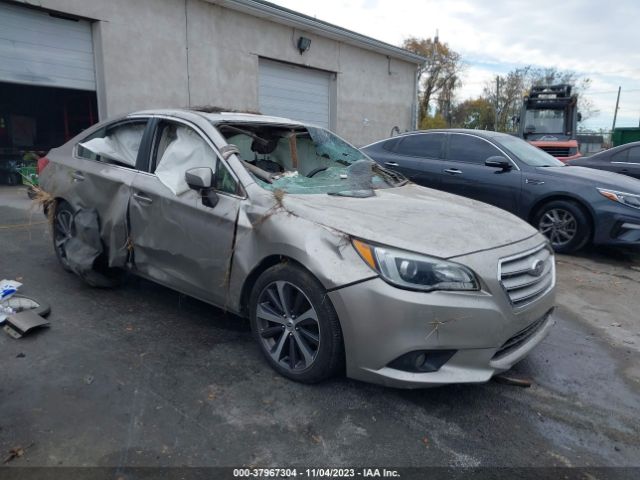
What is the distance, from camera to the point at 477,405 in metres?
2.88

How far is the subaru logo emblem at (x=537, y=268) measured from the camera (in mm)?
2895

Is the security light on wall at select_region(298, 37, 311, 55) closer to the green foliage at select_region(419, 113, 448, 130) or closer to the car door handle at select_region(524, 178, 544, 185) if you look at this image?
the car door handle at select_region(524, 178, 544, 185)

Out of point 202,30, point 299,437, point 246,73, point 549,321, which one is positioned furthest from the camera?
point 246,73

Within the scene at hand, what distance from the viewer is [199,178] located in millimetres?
3225

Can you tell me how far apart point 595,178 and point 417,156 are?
7.89ft

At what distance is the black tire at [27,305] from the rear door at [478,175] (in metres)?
5.27

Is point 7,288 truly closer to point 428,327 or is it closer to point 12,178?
point 428,327

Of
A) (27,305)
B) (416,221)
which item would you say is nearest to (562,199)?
(416,221)

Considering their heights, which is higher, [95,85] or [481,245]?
[95,85]

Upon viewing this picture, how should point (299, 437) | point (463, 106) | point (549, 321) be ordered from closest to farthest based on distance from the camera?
point (299, 437)
point (549, 321)
point (463, 106)

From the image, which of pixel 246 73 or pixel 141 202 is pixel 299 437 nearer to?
pixel 141 202

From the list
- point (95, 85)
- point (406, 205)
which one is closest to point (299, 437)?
point (406, 205)

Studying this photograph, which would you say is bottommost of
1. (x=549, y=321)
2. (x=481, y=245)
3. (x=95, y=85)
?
(x=549, y=321)

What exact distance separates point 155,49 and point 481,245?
1035cm
